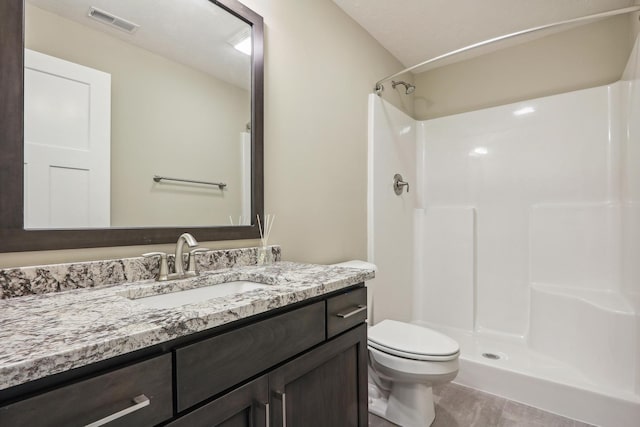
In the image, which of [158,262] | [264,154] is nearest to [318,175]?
[264,154]

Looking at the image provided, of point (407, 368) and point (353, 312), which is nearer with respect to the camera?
point (353, 312)

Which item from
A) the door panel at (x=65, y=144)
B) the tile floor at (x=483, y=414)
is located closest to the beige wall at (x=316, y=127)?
the door panel at (x=65, y=144)

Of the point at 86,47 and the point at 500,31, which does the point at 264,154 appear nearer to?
the point at 86,47

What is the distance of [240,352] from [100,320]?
0.97 feet

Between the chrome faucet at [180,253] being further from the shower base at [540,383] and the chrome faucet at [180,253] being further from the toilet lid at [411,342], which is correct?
the shower base at [540,383]

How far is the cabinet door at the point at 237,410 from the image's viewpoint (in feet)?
2.20

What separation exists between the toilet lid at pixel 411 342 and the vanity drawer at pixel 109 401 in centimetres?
125

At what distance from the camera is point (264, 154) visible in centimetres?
156

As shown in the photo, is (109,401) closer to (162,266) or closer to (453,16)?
(162,266)

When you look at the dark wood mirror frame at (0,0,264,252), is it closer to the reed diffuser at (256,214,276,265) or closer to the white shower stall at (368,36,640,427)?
the reed diffuser at (256,214,276,265)

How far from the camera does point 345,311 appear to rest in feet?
3.72

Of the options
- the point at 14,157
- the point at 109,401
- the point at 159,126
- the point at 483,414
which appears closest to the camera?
the point at 109,401

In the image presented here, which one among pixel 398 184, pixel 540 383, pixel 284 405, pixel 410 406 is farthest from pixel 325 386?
pixel 398 184

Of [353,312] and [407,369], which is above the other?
[353,312]
